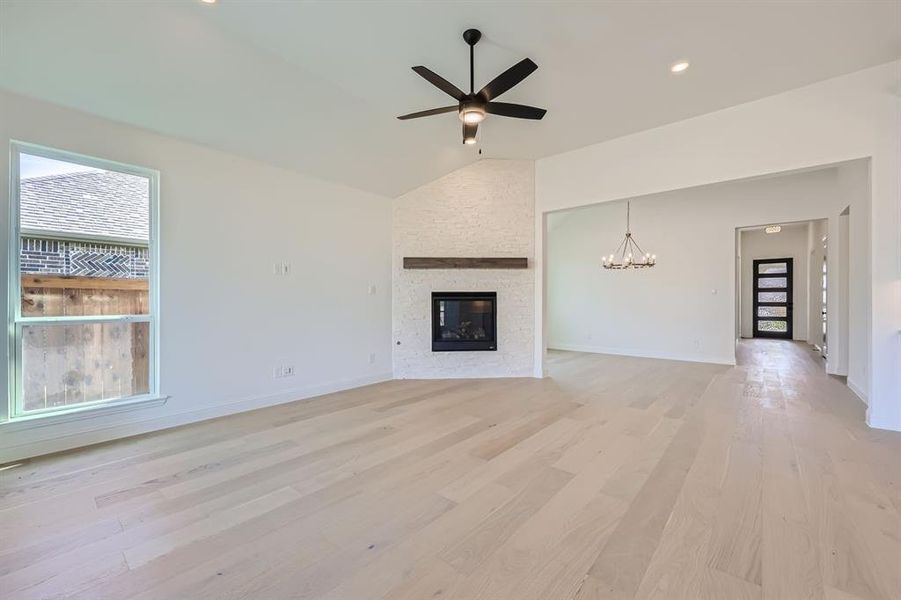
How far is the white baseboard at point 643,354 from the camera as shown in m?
7.25

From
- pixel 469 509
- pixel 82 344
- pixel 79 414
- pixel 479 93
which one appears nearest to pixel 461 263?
pixel 479 93

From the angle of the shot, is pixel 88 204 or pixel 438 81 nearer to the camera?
pixel 438 81

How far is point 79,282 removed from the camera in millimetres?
3322

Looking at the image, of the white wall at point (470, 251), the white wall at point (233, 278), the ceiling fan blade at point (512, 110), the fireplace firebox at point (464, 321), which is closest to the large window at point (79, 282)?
the white wall at point (233, 278)

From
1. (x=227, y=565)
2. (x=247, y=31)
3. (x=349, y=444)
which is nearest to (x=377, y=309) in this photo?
(x=349, y=444)

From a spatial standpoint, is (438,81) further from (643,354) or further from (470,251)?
(643,354)

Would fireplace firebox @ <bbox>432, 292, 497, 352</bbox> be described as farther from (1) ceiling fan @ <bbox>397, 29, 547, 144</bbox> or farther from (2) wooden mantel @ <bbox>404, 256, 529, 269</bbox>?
(1) ceiling fan @ <bbox>397, 29, 547, 144</bbox>

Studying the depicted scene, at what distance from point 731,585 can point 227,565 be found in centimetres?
230

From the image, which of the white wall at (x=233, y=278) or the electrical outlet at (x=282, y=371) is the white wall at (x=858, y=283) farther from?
the electrical outlet at (x=282, y=371)

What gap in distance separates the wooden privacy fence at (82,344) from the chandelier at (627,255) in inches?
312

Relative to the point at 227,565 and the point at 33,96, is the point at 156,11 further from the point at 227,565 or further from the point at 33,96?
the point at 227,565

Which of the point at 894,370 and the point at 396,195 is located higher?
the point at 396,195

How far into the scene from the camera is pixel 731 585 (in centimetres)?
164

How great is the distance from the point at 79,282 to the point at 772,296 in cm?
1648
